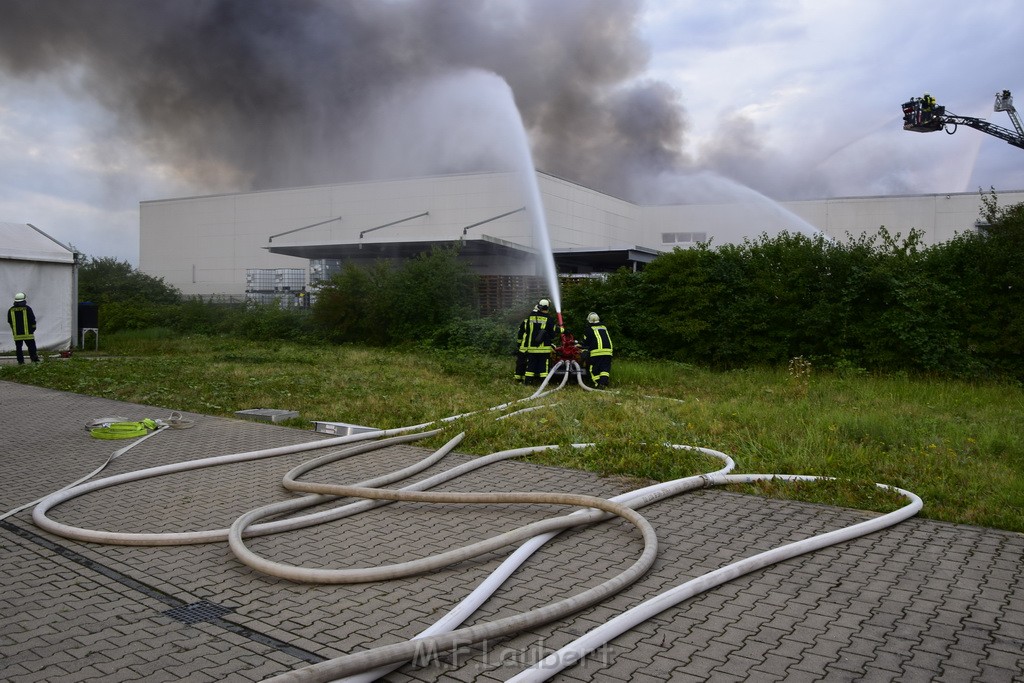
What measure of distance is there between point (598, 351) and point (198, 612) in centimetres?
964

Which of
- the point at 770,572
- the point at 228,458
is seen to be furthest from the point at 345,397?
the point at 770,572

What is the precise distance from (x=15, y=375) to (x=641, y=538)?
47.6 feet

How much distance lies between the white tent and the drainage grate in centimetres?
1974

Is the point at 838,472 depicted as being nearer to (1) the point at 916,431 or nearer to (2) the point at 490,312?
(1) the point at 916,431

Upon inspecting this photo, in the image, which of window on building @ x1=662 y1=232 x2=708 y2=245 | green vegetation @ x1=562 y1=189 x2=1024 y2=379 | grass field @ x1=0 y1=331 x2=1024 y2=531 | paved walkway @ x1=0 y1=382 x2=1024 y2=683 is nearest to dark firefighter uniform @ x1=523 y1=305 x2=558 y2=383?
grass field @ x1=0 y1=331 x2=1024 y2=531

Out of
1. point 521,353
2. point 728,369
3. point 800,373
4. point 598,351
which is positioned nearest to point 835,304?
point 800,373

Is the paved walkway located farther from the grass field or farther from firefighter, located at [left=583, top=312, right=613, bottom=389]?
firefighter, located at [left=583, top=312, right=613, bottom=389]

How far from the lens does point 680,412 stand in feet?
32.1

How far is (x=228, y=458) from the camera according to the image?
7227mm

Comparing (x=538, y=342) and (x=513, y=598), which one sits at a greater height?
(x=538, y=342)

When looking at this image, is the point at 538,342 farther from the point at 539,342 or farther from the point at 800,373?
the point at 800,373

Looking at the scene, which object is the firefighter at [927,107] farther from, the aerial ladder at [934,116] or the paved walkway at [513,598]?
the paved walkway at [513,598]

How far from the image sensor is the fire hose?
10.4ft

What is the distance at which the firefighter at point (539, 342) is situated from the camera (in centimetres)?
1310
